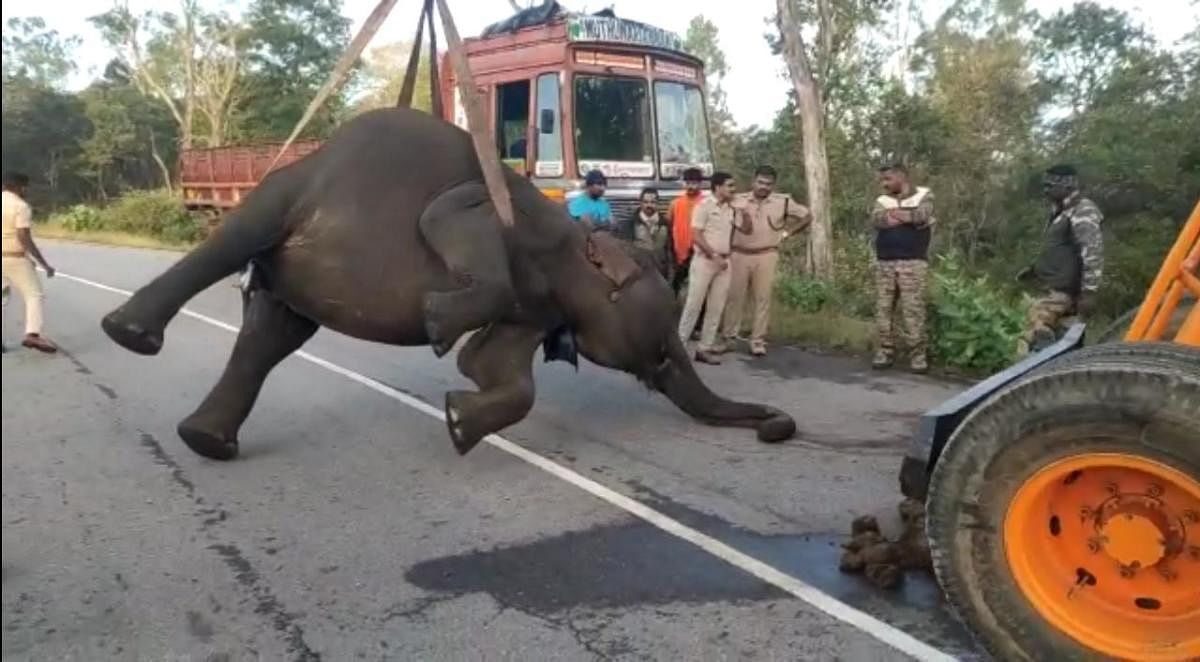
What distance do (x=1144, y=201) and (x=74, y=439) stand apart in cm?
1622

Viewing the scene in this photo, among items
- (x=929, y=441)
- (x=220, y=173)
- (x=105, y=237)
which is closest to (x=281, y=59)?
(x=105, y=237)

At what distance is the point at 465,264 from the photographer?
4578 mm

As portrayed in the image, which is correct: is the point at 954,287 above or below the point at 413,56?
below

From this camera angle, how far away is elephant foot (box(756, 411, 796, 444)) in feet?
18.6

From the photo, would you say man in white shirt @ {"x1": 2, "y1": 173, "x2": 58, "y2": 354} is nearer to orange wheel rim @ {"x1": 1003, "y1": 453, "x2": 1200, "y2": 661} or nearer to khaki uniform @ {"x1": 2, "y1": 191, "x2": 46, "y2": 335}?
khaki uniform @ {"x1": 2, "y1": 191, "x2": 46, "y2": 335}

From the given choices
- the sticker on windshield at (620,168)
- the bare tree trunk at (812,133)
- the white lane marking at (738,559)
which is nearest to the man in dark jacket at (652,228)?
the sticker on windshield at (620,168)

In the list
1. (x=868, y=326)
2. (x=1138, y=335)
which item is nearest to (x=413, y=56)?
(x=1138, y=335)

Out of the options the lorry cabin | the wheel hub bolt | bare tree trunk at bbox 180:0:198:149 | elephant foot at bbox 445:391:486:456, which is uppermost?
bare tree trunk at bbox 180:0:198:149

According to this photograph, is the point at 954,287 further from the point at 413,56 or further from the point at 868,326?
the point at 413,56

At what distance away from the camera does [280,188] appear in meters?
4.93

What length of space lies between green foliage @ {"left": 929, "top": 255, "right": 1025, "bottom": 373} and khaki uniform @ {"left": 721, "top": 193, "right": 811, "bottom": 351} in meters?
1.31

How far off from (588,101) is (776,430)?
570 cm

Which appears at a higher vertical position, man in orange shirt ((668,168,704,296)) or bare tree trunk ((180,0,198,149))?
bare tree trunk ((180,0,198,149))

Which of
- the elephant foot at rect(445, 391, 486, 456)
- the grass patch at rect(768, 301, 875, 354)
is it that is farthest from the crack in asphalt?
the grass patch at rect(768, 301, 875, 354)
